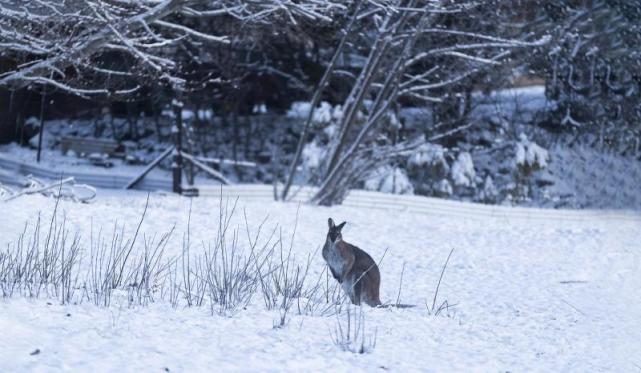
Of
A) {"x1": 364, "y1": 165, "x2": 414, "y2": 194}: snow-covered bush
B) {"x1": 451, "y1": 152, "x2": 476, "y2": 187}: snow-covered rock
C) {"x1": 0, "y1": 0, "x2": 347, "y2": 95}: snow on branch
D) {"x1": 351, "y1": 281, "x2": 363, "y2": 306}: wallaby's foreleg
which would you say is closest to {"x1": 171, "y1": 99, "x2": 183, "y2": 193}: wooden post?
{"x1": 364, "y1": 165, "x2": 414, "y2": 194}: snow-covered bush

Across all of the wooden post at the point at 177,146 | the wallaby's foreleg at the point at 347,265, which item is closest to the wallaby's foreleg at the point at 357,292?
the wallaby's foreleg at the point at 347,265

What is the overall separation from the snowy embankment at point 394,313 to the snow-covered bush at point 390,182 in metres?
6.23

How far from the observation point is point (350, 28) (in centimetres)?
1820

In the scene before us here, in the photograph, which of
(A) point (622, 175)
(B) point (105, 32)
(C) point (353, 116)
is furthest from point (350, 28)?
(A) point (622, 175)

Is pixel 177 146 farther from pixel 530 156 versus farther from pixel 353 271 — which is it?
pixel 353 271

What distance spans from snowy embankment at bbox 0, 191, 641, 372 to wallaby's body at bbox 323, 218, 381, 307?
0.45 metres

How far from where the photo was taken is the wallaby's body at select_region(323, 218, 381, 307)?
27.2 feet

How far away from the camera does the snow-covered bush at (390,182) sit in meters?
25.2

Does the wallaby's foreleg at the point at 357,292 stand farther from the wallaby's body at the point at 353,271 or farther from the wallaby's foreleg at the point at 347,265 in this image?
the wallaby's foreleg at the point at 347,265

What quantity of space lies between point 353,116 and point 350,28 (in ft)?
7.45

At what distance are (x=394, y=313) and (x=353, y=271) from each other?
899mm

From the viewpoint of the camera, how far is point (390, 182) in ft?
83.8

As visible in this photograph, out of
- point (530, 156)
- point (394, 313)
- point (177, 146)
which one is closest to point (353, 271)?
point (394, 313)

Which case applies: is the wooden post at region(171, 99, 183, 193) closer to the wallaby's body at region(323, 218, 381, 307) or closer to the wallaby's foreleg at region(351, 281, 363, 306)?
the wallaby's body at region(323, 218, 381, 307)
